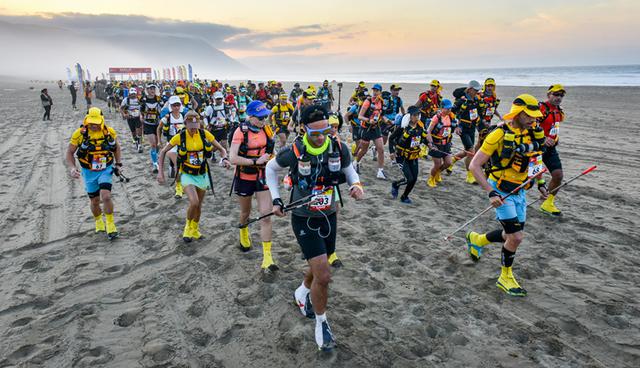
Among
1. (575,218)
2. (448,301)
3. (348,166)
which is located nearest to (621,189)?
(575,218)

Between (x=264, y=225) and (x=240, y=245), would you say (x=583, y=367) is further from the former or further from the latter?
(x=240, y=245)

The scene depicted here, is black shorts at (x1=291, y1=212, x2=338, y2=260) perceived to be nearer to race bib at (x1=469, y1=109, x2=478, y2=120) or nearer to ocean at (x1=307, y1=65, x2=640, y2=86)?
race bib at (x1=469, y1=109, x2=478, y2=120)

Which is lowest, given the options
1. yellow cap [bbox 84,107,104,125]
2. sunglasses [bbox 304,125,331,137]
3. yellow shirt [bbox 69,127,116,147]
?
yellow shirt [bbox 69,127,116,147]

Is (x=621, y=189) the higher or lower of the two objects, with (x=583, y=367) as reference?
higher

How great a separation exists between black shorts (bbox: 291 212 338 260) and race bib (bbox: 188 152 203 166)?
3.00 m

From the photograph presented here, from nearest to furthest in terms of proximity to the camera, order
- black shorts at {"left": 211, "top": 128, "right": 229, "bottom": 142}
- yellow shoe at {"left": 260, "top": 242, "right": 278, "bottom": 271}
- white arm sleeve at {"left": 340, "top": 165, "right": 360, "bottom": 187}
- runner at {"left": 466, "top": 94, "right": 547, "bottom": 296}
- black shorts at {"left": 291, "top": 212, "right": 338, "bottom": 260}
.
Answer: black shorts at {"left": 291, "top": 212, "right": 338, "bottom": 260}
white arm sleeve at {"left": 340, "top": 165, "right": 360, "bottom": 187}
runner at {"left": 466, "top": 94, "right": 547, "bottom": 296}
yellow shoe at {"left": 260, "top": 242, "right": 278, "bottom": 271}
black shorts at {"left": 211, "top": 128, "right": 229, "bottom": 142}

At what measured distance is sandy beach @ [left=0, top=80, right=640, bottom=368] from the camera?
150 inches

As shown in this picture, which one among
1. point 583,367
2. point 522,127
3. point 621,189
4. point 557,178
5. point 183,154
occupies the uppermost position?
point 522,127

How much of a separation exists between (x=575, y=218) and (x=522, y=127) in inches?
162

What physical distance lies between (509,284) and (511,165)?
167cm

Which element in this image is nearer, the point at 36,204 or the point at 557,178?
the point at 557,178

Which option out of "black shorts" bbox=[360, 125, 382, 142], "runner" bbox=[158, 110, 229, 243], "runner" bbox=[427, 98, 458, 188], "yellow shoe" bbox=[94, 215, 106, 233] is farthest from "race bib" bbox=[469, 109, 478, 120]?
"yellow shoe" bbox=[94, 215, 106, 233]

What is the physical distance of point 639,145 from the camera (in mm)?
13352

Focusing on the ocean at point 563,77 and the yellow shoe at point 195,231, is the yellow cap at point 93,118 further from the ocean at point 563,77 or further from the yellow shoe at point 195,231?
the ocean at point 563,77
